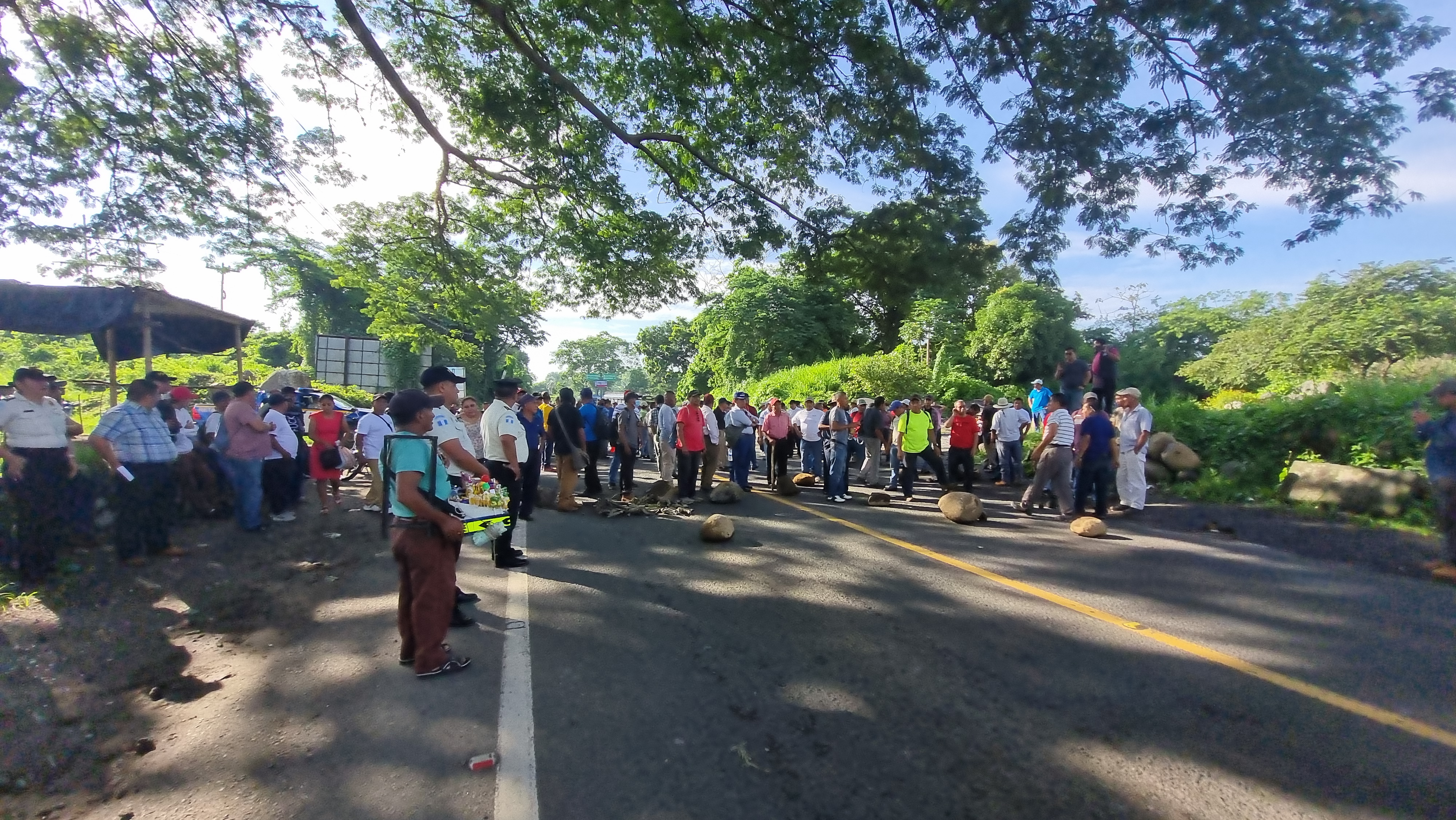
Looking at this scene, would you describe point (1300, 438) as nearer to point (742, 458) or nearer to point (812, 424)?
point (812, 424)

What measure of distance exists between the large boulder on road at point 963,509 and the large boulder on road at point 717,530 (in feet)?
10.1

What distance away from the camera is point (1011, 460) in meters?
12.0

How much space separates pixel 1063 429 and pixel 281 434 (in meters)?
10.3

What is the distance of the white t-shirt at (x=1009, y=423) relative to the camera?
1184cm

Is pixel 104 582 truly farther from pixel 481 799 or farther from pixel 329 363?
pixel 329 363

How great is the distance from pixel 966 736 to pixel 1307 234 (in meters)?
8.83

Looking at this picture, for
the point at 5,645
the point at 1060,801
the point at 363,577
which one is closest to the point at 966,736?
the point at 1060,801

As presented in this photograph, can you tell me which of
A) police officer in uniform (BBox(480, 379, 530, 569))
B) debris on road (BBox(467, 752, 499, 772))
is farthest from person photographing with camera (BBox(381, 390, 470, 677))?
police officer in uniform (BBox(480, 379, 530, 569))

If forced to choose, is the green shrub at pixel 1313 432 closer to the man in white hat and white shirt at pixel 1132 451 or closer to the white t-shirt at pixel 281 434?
the man in white hat and white shirt at pixel 1132 451

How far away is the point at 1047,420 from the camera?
8945mm

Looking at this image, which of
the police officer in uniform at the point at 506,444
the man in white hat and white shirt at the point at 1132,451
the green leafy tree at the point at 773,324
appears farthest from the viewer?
the green leafy tree at the point at 773,324

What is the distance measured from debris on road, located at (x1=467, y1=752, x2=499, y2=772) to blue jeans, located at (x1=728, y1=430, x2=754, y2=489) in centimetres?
935

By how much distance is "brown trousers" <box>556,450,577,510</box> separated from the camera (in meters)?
9.80

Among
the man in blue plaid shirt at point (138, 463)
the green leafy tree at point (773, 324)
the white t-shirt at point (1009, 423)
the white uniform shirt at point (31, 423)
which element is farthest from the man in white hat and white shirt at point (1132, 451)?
the green leafy tree at point (773, 324)
